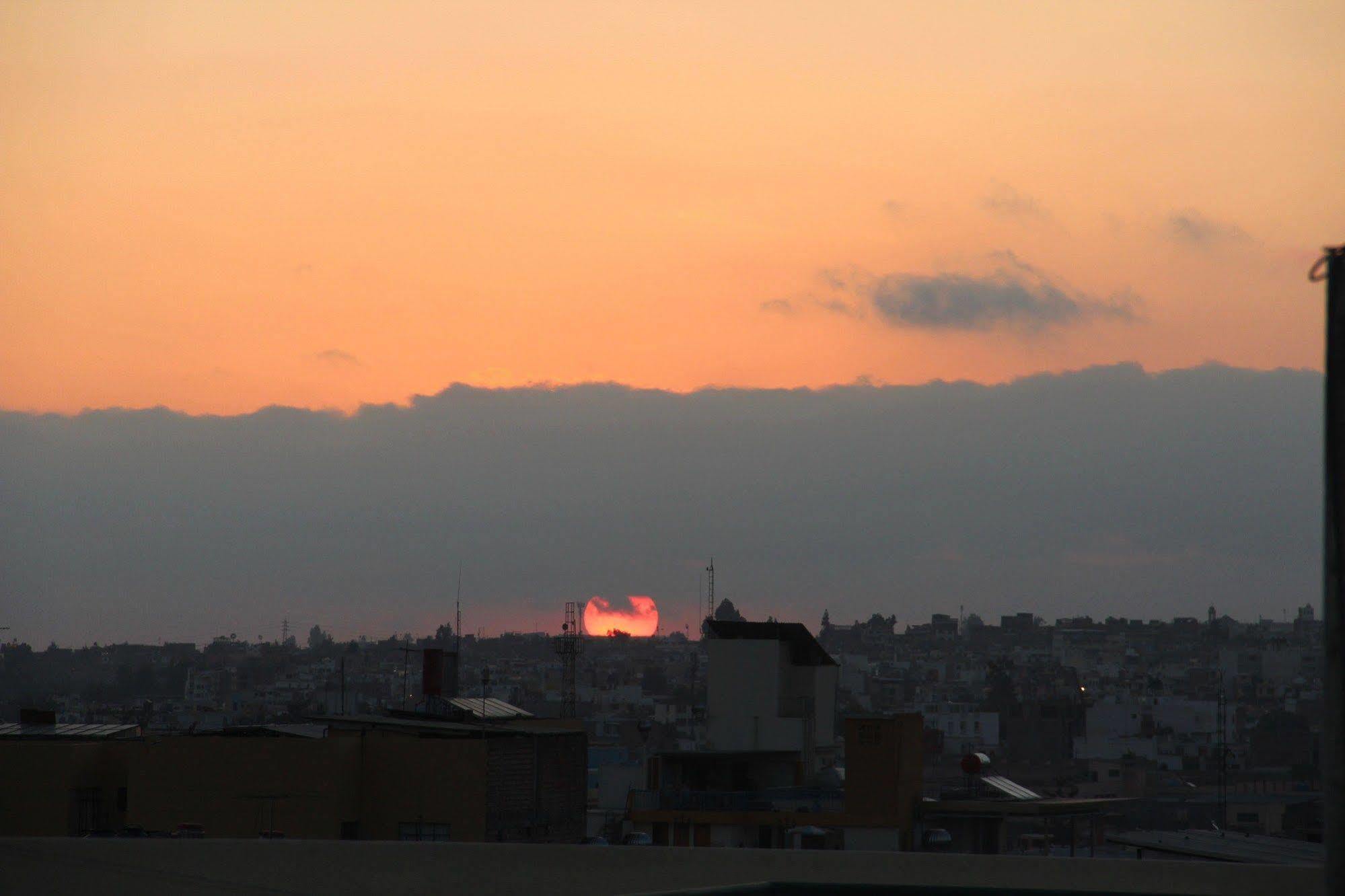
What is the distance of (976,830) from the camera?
2542 centimetres

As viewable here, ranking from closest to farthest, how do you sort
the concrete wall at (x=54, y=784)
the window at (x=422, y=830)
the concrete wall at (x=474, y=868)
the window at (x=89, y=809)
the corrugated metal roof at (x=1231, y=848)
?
the concrete wall at (x=474, y=868) < the corrugated metal roof at (x=1231, y=848) < the concrete wall at (x=54, y=784) < the window at (x=422, y=830) < the window at (x=89, y=809)

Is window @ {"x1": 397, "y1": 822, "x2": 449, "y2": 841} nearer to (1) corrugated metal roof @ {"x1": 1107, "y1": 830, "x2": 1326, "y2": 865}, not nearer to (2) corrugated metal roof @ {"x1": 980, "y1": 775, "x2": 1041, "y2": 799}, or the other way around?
(2) corrugated metal roof @ {"x1": 980, "y1": 775, "x2": 1041, "y2": 799}

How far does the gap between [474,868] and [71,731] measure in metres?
19.9

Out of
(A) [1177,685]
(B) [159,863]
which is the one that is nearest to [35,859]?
(B) [159,863]

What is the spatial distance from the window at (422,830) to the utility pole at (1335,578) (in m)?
19.4

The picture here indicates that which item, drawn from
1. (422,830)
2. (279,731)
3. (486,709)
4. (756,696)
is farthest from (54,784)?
(756,696)

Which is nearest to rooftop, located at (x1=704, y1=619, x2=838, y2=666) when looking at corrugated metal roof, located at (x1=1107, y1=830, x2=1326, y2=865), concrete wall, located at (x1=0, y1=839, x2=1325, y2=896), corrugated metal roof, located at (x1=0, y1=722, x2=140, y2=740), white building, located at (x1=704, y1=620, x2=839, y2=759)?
white building, located at (x1=704, y1=620, x2=839, y2=759)

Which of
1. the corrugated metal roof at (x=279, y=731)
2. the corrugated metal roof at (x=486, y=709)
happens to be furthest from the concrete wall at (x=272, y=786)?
the corrugated metal roof at (x=486, y=709)

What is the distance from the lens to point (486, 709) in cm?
3198

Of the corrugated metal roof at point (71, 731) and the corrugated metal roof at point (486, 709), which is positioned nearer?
the corrugated metal roof at point (71, 731)

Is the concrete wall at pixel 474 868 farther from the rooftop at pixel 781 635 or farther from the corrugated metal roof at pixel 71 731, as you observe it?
the rooftop at pixel 781 635

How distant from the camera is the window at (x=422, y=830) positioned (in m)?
25.2

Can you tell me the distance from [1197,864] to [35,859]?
8.64 metres

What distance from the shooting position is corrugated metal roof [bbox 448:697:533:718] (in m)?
31.2
